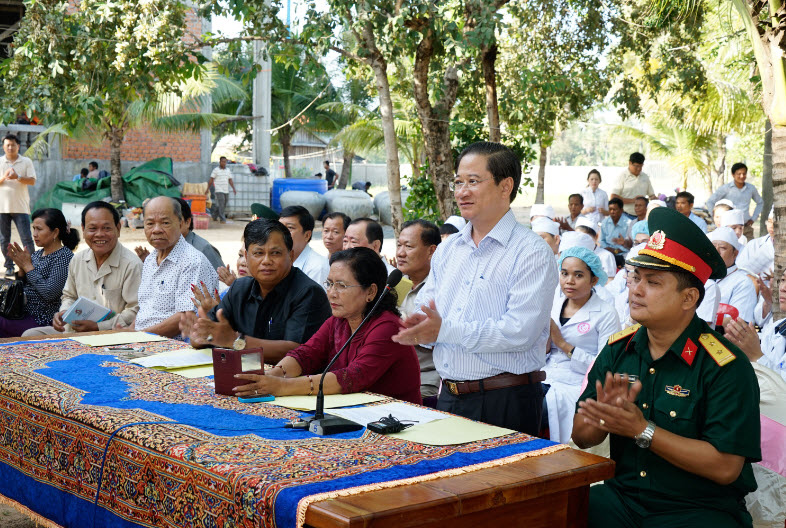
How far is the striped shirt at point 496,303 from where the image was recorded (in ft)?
11.0

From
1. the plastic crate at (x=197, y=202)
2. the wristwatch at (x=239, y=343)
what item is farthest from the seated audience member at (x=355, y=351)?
the plastic crate at (x=197, y=202)

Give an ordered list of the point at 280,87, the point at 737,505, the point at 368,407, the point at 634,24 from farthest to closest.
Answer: the point at 280,87 → the point at 634,24 → the point at 368,407 → the point at 737,505

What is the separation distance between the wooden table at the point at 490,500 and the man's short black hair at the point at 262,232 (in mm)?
2333

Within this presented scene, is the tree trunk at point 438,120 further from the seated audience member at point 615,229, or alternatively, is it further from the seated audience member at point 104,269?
the seated audience member at point 104,269

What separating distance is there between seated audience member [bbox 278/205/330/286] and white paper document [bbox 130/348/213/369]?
2052mm

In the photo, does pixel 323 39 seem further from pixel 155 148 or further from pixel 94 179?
pixel 155 148

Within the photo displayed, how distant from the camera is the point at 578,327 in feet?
17.5

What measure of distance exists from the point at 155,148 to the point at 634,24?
15665 mm

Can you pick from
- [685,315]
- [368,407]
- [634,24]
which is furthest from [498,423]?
[634,24]

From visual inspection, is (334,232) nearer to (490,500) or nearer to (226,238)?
(490,500)

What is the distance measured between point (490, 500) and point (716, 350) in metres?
0.98

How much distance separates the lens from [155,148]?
2309 centimetres

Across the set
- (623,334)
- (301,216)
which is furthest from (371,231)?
(623,334)

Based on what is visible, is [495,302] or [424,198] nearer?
[495,302]
